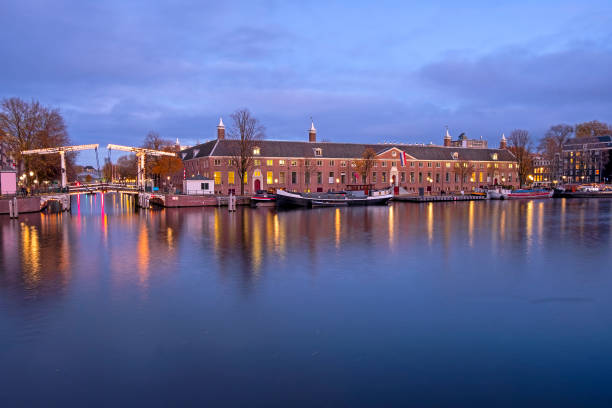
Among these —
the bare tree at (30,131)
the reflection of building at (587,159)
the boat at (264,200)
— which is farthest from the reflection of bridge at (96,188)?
the reflection of building at (587,159)

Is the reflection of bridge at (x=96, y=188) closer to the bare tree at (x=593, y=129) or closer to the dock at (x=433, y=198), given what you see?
the dock at (x=433, y=198)

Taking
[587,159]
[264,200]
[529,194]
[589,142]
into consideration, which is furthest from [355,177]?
[589,142]

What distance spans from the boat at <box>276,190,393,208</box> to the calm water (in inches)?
1326

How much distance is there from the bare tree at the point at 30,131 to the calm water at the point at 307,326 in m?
41.1

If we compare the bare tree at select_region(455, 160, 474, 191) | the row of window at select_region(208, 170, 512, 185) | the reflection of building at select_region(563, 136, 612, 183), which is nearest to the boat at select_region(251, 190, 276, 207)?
the row of window at select_region(208, 170, 512, 185)

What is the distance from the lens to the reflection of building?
128 meters

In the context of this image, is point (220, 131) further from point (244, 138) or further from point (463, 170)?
point (463, 170)

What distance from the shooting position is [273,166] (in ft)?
261

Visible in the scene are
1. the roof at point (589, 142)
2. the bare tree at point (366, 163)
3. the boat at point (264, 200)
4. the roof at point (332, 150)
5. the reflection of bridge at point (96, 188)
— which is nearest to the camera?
the reflection of bridge at point (96, 188)

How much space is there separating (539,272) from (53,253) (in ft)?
74.6

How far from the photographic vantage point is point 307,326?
11.1 m

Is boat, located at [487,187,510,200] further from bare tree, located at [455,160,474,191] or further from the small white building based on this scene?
the small white building

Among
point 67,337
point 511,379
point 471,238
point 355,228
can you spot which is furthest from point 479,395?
point 355,228

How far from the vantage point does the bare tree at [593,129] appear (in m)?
136
